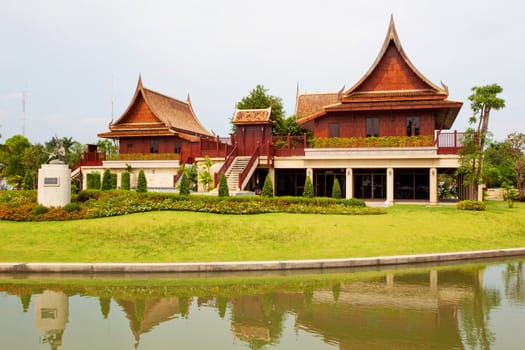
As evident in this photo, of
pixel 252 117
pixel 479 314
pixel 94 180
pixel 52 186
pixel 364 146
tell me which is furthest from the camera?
pixel 252 117

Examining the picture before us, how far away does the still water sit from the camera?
26.2 ft

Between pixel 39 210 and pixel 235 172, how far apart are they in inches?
476

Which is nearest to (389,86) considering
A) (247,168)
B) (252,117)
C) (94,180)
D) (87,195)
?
(252,117)

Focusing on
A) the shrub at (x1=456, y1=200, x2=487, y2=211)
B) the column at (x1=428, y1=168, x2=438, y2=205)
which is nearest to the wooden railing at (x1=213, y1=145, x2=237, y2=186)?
the column at (x1=428, y1=168, x2=438, y2=205)

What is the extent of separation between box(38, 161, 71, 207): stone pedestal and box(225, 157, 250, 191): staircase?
9.47m

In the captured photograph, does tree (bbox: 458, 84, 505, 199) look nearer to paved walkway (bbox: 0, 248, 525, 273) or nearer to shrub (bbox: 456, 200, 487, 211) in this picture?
shrub (bbox: 456, 200, 487, 211)

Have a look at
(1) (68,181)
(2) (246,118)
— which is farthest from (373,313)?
(2) (246,118)

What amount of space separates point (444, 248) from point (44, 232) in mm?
14993

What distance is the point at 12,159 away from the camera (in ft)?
170

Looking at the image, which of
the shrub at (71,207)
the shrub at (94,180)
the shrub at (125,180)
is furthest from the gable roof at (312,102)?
the shrub at (71,207)

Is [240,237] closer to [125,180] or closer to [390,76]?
[125,180]

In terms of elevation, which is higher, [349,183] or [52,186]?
[349,183]

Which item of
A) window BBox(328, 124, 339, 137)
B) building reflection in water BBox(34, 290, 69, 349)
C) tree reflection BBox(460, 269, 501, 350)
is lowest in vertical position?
building reflection in water BBox(34, 290, 69, 349)

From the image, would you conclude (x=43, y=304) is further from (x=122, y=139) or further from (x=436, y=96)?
(x=122, y=139)
